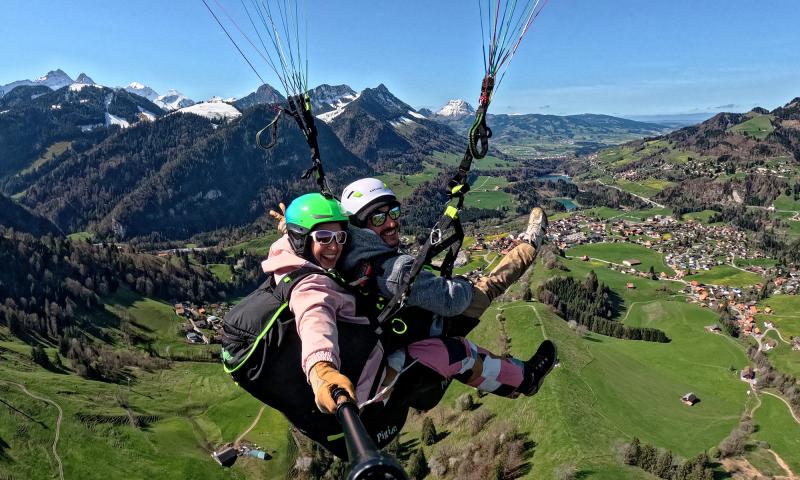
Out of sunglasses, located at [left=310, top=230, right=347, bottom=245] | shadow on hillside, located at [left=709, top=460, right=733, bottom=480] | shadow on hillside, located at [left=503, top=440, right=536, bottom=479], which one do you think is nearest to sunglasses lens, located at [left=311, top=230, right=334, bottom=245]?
sunglasses, located at [left=310, top=230, right=347, bottom=245]

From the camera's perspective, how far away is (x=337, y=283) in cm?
609

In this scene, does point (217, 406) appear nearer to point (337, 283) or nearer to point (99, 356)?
point (99, 356)

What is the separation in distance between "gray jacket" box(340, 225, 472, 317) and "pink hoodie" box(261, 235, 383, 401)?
573 millimetres

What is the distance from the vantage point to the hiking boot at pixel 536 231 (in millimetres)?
9375

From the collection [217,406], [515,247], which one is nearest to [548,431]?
[515,247]

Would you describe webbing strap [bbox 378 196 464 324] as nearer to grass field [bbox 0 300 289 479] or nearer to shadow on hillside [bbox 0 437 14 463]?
grass field [bbox 0 300 289 479]

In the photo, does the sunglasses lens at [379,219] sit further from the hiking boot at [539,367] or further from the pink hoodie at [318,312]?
the hiking boot at [539,367]

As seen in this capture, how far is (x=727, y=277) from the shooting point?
13738cm

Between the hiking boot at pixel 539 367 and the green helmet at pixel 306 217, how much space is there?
5069mm

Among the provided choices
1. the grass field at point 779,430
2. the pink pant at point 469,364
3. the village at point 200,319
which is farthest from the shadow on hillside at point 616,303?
the pink pant at point 469,364

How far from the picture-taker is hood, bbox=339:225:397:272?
21.9ft

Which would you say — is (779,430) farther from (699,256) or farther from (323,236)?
(699,256)

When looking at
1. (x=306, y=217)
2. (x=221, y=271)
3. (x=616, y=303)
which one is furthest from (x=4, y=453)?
(x=221, y=271)

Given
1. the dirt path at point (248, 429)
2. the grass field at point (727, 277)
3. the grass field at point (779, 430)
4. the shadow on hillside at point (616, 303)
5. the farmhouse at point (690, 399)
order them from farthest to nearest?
1. the grass field at point (727, 277)
2. the shadow on hillside at point (616, 303)
3. the dirt path at point (248, 429)
4. the farmhouse at point (690, 399)
5. the grass field at point (779, 430)
